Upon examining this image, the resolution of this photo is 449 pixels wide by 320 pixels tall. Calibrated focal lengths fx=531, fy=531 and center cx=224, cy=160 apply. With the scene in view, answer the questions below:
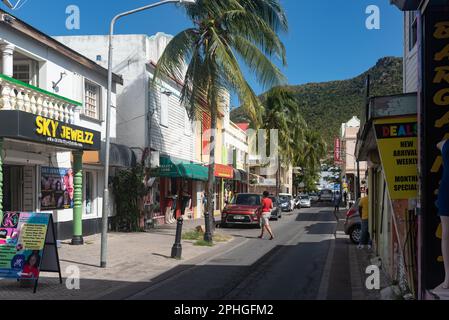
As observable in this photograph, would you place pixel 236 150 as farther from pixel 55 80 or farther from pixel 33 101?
pixel 33 101

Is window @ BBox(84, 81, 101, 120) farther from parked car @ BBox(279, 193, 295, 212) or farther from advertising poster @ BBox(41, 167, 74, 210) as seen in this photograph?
parked car @ BBox(279, 193, 295, 212)

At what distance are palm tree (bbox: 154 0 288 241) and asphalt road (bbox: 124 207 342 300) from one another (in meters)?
3.06

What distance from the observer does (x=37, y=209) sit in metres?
15.3

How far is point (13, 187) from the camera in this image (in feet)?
49.7

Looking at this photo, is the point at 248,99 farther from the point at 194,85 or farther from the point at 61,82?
the point at 61,82

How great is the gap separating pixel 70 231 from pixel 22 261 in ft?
26.8

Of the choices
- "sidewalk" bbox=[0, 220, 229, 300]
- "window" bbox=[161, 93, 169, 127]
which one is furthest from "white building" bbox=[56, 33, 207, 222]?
"sidewalk" bbox=[0, 220, 229, 300]

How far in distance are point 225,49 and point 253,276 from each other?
354 inches

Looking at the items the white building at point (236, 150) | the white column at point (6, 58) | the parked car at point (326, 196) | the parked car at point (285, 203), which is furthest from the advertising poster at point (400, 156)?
the parked car at point (326, 196)

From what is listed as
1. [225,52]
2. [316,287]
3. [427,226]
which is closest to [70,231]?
[225,52]

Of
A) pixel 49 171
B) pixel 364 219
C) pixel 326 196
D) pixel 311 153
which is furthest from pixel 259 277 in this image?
pixel 326 196

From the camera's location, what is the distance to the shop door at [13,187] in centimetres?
1511

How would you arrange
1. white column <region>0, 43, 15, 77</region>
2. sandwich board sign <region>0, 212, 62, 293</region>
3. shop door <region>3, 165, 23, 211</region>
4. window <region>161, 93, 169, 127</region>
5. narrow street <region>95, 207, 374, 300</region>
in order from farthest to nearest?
window <region>161, 93, 169, 127</region>, shop door <region>3, 165, 23, 211</region>, white column <region>0, 43, 15, 77</region>, narrow street <region>95, 207, 374, 300</region>, sandwich board sign <region>0, 212, 62, 293</region>

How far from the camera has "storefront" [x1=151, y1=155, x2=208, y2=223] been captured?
77.1 ft
